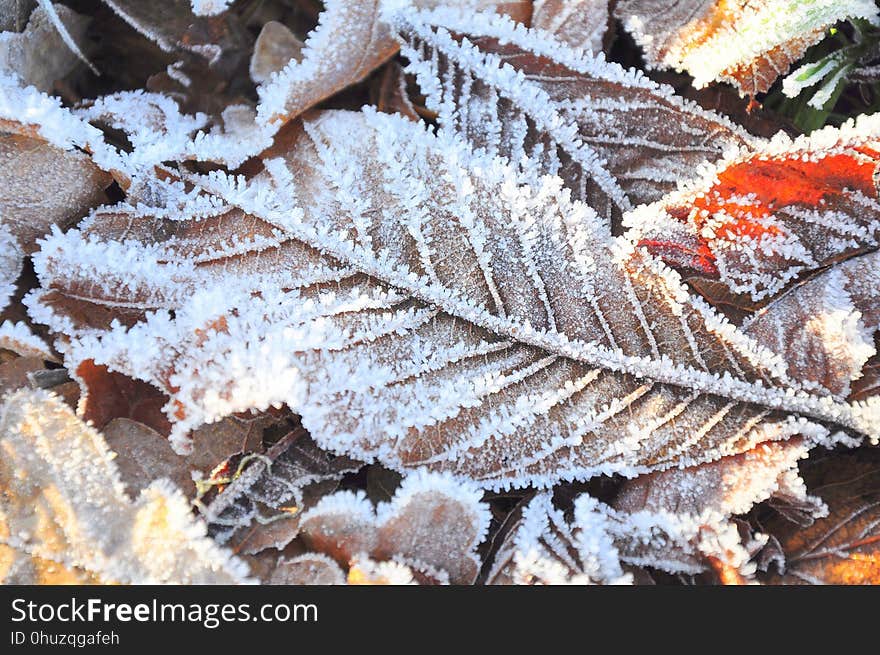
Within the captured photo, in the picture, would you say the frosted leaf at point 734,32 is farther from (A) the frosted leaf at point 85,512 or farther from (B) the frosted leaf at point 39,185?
(A) the frosted leaf at point 85,512

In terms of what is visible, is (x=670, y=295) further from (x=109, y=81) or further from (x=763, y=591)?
(x=109, y=81)

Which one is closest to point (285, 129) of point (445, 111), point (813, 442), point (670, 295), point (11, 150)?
point (445, 111)

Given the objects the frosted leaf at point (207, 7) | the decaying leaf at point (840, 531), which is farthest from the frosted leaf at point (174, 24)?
the decaying leaf at point (840, 531)

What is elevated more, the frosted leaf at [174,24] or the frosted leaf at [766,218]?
the frosted leaf at [174,24]

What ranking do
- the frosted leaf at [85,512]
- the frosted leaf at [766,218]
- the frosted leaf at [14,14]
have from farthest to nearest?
the frosted leaf at [14,14]
the frosted leaf at [766,218]
the frosted leaf at [85,512]

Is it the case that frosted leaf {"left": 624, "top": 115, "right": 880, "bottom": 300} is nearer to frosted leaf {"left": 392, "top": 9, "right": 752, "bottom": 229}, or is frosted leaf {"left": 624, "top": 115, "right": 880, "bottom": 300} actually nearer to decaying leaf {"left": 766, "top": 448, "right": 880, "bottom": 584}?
frosted leaf {"left": 392, "top": 9, "right": 752, "bottom": 229}

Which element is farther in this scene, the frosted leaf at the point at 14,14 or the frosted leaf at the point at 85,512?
the frosted leaf at the point at 14,14

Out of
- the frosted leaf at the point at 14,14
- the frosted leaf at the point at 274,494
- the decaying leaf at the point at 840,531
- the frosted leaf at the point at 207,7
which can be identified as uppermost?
the frosted leaf at the point at 207,7
